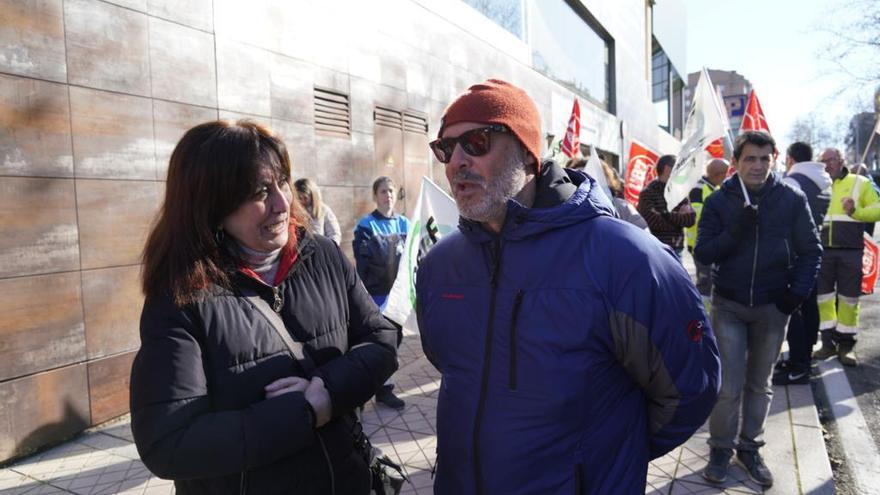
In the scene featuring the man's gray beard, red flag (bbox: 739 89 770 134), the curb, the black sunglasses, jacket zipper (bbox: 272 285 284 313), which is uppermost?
red flag (bbox: 739 89 770 134)

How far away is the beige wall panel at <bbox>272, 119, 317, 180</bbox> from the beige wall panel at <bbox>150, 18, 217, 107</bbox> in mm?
1137

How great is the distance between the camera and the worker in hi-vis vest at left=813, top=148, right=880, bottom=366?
5734 mm

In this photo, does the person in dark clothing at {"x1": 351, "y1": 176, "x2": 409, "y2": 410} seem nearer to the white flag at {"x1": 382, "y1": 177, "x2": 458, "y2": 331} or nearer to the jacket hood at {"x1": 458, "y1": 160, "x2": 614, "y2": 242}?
the white flag at {"x1": 382, "y1": 177, "x2": 458, "y2": 331}

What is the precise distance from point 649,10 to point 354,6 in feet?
94.2

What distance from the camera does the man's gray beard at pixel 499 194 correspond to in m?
1.73

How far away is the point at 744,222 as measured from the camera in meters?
3.32

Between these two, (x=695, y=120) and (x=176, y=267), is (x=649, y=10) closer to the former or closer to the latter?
(x=695, y=120)

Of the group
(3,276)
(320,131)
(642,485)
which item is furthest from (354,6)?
(642,485)

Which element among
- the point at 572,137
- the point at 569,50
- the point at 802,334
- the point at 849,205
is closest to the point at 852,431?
the point at 802,334

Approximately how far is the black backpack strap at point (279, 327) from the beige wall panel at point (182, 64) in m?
4.31

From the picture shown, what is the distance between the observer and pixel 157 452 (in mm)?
1465

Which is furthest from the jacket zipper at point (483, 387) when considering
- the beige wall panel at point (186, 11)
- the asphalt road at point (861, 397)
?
the beige wall panel at point (186, 11)

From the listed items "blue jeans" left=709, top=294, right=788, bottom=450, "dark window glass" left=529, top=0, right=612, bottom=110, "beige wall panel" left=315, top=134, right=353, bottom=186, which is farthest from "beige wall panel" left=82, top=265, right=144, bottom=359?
"dark window glass" left=529, top=0, right=612, bottom=110

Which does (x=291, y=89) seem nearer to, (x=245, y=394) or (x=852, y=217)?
(x=245, y=394)
